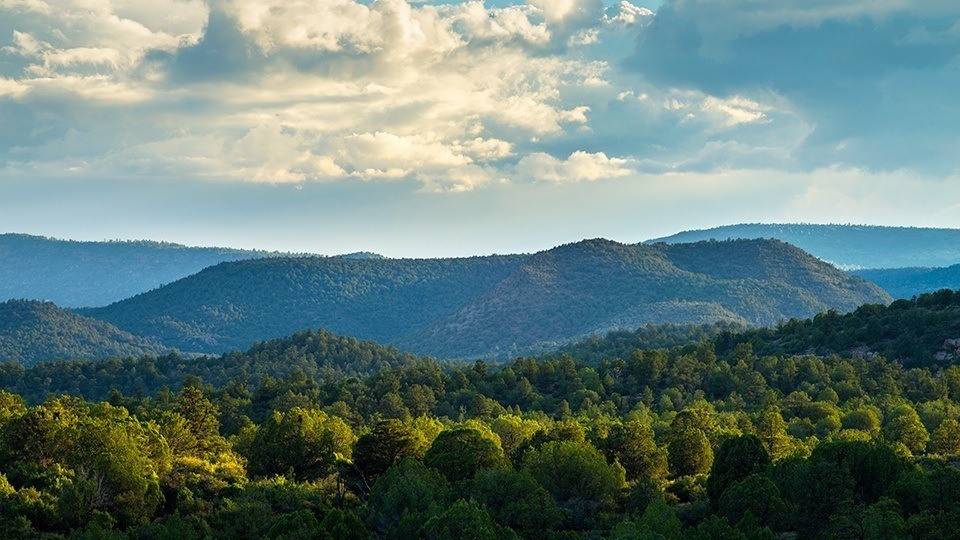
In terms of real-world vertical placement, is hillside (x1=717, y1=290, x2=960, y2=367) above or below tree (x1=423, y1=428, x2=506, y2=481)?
above

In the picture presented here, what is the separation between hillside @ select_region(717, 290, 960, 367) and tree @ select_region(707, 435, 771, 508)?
94891 millimetres

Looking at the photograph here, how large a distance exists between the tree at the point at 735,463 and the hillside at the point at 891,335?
311 ft

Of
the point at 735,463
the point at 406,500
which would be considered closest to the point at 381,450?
the point at 406,500

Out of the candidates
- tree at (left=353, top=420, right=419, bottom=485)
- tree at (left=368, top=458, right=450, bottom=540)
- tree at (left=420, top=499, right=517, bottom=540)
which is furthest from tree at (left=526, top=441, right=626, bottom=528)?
tree at (left=420, top=499, right=517, bottom=540)

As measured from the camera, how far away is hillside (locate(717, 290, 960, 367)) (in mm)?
167250

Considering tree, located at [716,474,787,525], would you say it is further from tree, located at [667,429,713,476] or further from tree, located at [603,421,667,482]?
tree, located at [667,429,713,476]

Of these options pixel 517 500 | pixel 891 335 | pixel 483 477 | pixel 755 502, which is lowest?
pixel 517 500

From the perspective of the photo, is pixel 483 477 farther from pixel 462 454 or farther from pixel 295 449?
pixel 295 449

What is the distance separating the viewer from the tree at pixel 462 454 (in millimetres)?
87812

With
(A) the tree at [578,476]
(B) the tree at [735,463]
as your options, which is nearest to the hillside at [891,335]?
(B) the tree at [735,463]

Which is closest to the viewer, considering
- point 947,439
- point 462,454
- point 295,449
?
point 462,454

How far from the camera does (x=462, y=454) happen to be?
88.9 metres

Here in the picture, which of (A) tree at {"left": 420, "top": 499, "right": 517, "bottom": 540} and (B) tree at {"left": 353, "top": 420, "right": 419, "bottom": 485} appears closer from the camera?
(A) tree at {"left": 420, "top": 499, "right": 517, "bottom": 540}

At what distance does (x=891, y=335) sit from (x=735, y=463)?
112712 mm
